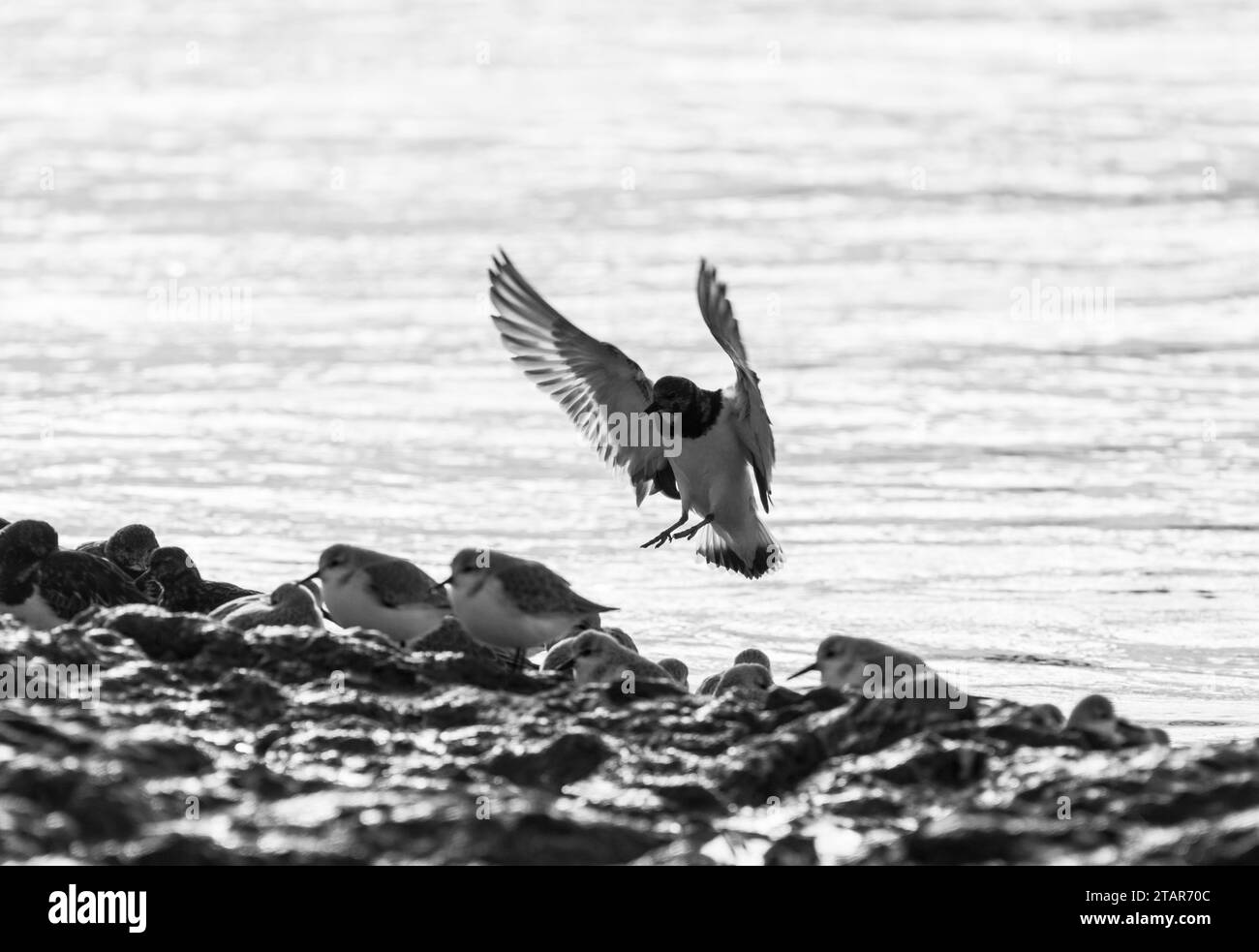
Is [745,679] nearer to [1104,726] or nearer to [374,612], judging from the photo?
[374,612]

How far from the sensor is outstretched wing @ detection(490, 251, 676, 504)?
1257 centimetres

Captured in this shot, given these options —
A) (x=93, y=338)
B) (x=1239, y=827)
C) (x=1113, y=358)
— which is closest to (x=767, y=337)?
(x=1113, y=358)

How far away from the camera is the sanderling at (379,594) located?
9.71m

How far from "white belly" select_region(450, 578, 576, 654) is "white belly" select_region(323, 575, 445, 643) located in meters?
0.19

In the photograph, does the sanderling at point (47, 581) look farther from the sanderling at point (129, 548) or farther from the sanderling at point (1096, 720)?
the sanderling at point (1096, 720)

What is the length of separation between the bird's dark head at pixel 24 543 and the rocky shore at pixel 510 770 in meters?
1.91

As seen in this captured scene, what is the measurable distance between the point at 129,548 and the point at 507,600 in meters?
3.66

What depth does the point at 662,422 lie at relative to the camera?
1257 centimetres

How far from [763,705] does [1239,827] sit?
2291 millimetres

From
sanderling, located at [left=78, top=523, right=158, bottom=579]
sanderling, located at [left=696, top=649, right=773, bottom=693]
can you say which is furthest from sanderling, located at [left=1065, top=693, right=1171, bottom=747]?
sanderling, located at [left=78, top=523, right=158, bottom=579]

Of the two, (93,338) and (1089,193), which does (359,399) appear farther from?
(1089,193)
